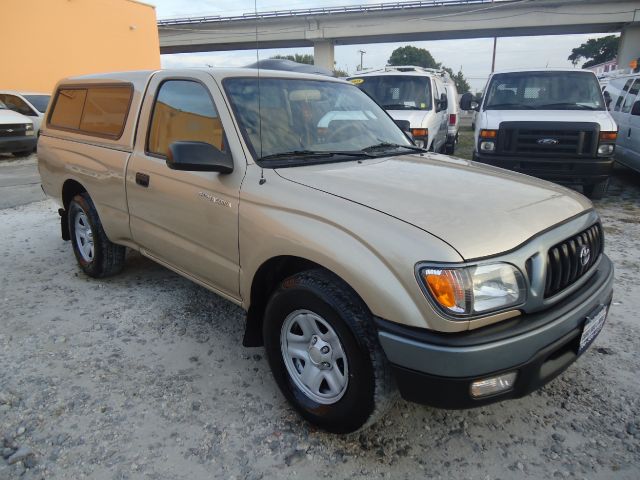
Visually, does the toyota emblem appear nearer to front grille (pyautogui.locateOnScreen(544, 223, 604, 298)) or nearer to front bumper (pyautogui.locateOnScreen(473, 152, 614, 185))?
front grille (pyautogui.locateOnScreen(544, 223, 604, 298))

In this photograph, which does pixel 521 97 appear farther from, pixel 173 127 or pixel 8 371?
pixel 8 371

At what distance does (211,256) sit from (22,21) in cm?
2297

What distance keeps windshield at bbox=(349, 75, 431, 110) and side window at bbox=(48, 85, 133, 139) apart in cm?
624

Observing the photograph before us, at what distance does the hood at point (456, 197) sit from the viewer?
2031mm

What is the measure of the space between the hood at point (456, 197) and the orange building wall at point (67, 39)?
75.8ft

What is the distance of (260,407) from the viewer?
8.80ft

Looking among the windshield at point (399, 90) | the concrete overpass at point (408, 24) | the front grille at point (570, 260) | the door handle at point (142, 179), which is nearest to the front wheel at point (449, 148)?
the windshield at point (399, 90)

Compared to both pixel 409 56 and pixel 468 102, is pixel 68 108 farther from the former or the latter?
pixel 409 56

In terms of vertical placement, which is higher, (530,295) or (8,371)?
(530,295)

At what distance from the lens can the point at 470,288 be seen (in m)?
1.90

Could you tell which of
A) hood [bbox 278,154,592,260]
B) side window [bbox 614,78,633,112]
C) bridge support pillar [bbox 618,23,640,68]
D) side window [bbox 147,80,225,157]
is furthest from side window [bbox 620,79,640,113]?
bridge support pillar [bbox 618,23,640,68]

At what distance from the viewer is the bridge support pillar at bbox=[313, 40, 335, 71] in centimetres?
4103

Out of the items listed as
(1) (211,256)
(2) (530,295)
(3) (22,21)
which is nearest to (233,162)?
(1) (211,256)

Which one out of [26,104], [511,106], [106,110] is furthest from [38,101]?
[511,106]
